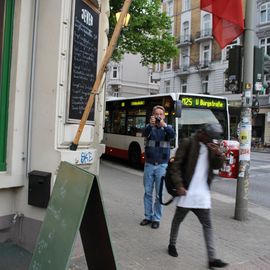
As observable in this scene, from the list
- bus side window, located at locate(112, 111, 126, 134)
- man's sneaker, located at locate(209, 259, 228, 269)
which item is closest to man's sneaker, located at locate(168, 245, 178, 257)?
man's sneaker, located at locate(209, 259, 228, 269)

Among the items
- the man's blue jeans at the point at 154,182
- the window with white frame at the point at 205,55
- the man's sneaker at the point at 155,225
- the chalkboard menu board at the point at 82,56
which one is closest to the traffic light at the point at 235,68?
the man's blue jeans at the point at 154,182

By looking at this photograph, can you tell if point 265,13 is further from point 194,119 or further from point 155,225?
point 155,225

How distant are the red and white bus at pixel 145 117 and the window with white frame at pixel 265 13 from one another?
28329 millimetres

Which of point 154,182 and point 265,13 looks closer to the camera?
point 154,182

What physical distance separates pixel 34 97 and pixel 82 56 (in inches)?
28.8

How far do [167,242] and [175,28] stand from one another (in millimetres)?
50127

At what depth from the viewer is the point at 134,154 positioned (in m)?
15.9

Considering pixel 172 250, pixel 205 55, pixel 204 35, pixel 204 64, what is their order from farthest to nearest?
pixel 205 55, pixel 204 64, pixel 204 35, pixel 172 250

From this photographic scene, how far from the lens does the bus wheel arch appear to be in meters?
15.5

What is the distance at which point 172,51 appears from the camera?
21141 mm

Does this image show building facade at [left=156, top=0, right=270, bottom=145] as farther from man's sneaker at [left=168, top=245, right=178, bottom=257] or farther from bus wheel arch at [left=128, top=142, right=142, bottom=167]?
man's sneaker at [left=168, top=245, right=178, bottom=257]

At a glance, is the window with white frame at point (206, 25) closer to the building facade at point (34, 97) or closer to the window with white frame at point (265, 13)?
the window with white frame at point (265, 13)

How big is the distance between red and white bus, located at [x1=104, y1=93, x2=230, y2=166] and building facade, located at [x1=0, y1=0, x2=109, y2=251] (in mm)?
8371

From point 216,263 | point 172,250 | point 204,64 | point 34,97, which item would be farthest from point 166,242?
point 204,64
